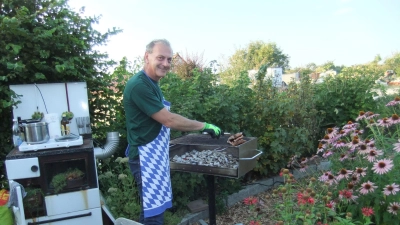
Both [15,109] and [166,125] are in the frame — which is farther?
[15,109]

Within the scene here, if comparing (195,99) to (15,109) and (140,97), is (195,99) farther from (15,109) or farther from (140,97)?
(15,109)

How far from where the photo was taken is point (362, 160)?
87.7 inches

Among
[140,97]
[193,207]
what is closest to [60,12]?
[140,97]

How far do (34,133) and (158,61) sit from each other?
4.44 ft

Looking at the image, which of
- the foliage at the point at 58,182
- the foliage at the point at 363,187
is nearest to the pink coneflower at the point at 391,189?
the foliage at the point at 363,187

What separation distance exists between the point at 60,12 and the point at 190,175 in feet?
7.66

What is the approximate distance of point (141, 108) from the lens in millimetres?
1977

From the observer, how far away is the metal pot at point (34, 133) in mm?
2506

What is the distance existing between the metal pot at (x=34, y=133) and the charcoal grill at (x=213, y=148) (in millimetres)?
1162

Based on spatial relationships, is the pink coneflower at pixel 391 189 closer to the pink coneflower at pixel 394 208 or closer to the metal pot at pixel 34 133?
the pink coneflower at pixel 394 208

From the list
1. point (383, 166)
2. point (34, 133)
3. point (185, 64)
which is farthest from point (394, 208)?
point (185, 64)

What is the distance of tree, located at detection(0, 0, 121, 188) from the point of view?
2828mm

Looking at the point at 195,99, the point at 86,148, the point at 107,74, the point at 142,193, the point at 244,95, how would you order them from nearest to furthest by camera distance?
→ the point at 142,193 < the point at 86,148 < the point at 195,99 < the point at 107,74 < the point at 244,95

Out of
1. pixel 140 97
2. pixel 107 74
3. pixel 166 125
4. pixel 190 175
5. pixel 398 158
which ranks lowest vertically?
pixel 190 175
